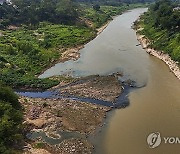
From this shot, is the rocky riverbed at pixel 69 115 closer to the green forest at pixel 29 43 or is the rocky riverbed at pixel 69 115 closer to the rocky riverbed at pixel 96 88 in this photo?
the rocky riverbed at pixel 96 88

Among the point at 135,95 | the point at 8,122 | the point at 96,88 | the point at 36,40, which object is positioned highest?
the point at 8,122

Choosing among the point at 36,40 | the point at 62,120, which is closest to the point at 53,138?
the point at 62,120

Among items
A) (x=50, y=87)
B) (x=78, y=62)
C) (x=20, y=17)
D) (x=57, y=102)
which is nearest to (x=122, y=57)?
(x=78, y=62)

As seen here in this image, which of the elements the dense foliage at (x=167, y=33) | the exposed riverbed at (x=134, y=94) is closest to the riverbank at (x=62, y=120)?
the exposed riverbed at (x=134, y=94)

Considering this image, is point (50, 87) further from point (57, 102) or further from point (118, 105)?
point (118, 105)

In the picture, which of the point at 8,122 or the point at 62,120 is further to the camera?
the point at 62,120

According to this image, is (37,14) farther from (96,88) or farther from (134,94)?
(134,94)
